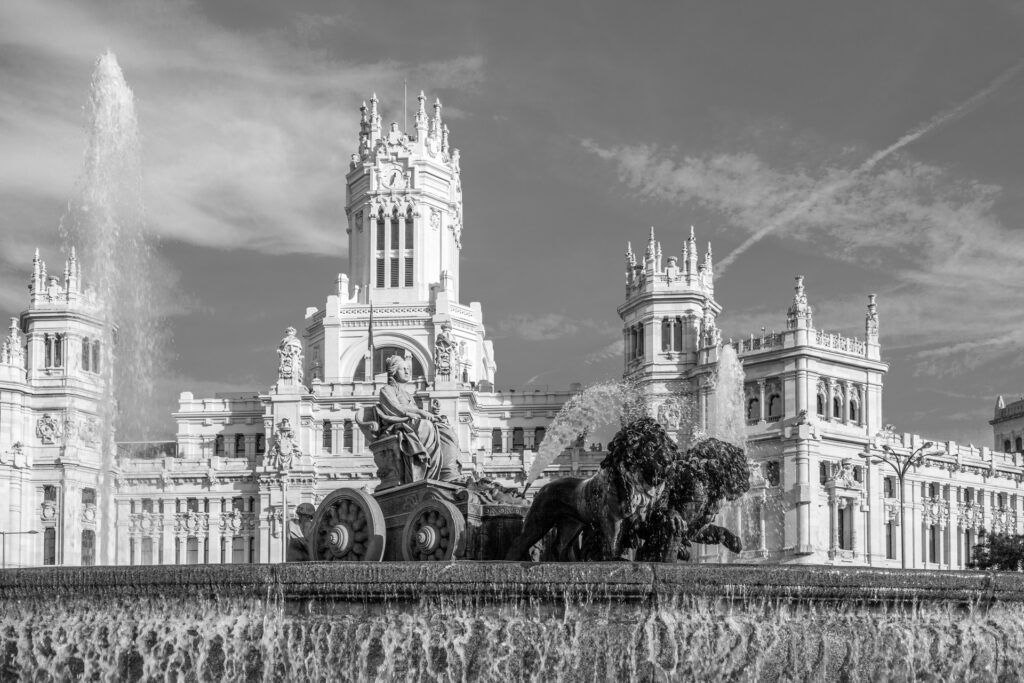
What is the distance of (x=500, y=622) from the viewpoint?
22.5 meters

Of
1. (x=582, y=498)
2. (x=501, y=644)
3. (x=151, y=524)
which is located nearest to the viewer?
(x=501, y=644)

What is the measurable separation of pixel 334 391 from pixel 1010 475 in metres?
46.5

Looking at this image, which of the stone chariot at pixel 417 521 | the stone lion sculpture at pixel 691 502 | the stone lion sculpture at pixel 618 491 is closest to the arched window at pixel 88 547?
the stone chariot at pixel 417 521

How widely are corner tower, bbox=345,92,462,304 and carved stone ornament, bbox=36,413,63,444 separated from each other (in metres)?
24.7

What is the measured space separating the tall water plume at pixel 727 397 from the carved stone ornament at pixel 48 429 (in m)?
45.9

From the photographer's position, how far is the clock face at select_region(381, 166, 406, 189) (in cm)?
13225

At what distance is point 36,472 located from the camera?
11131cm

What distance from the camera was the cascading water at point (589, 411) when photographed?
364 feet

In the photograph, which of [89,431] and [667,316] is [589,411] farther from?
[89,431]

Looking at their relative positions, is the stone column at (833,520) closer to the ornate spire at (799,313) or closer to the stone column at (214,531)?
the ornate spire at (799,313)

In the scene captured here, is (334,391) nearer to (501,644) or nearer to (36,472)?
(36,472)

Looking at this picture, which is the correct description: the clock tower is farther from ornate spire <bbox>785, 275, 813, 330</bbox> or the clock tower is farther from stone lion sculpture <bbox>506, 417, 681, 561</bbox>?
stone lion sculpture <bbox>506, 417, 681, 561</bbox>

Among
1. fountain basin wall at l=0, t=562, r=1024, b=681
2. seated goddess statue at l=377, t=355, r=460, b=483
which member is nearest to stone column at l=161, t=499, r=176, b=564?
seated goddess statue at l=377, t=355, r=460, b=483

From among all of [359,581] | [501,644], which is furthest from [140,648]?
[501,644]
